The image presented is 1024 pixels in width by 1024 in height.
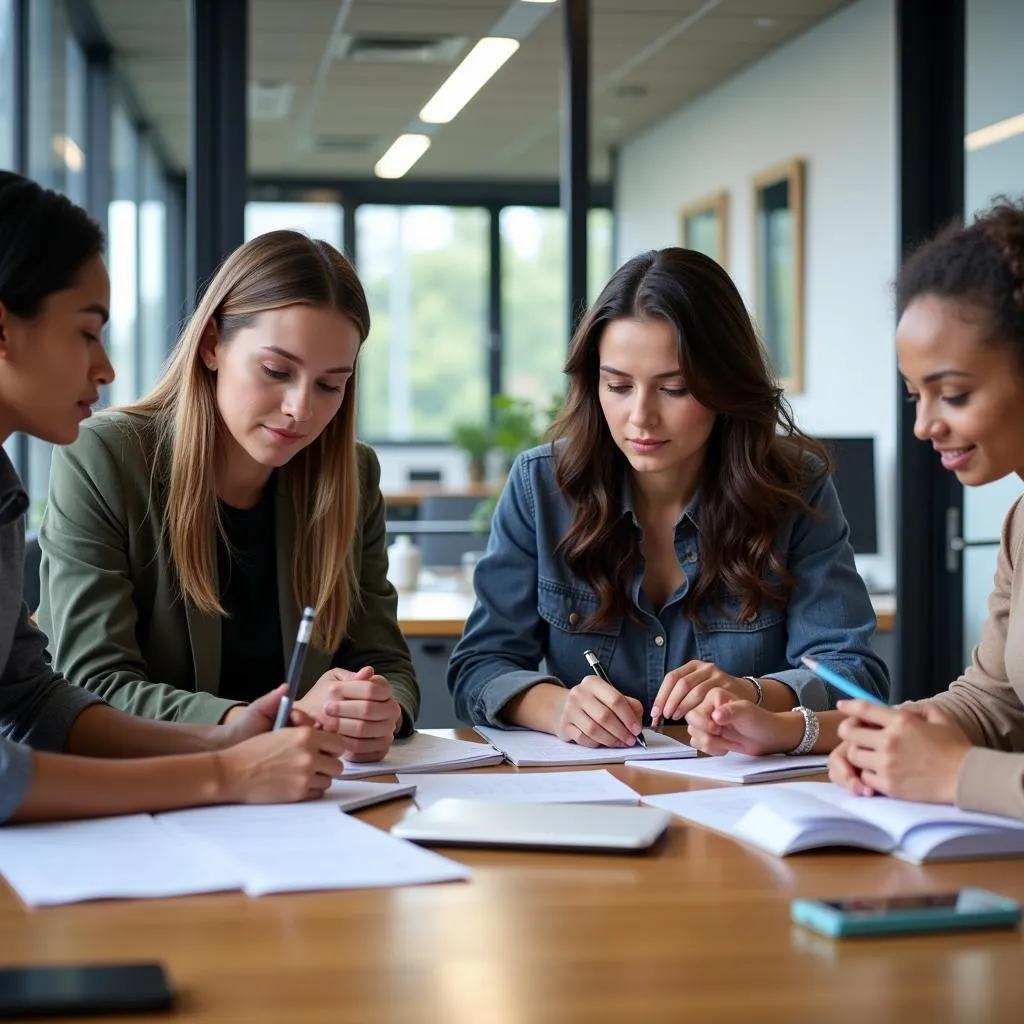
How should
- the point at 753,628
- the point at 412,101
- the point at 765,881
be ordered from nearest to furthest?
the point at 765,881 < the point at 753,628 < the point at 412,101

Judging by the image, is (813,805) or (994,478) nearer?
(813,805)

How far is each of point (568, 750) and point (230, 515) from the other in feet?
2.02

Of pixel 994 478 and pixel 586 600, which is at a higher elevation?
pixel 994 478

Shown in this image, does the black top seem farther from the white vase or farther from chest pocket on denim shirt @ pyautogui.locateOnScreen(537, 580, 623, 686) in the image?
the white vase

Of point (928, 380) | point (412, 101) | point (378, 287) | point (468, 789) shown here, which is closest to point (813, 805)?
point (468, 789)

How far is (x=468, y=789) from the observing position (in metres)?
1.58

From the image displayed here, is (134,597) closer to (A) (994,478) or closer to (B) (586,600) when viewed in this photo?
(B) (586,600)

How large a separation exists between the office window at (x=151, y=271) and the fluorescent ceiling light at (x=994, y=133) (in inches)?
172

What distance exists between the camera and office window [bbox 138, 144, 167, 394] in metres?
7.66

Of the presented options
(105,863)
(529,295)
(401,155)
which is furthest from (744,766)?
(529,295)

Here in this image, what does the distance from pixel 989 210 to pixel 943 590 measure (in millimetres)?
2839

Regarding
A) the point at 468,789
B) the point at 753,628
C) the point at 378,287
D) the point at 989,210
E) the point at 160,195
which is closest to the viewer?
the point at 468,789

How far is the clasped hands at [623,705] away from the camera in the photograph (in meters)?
1.78

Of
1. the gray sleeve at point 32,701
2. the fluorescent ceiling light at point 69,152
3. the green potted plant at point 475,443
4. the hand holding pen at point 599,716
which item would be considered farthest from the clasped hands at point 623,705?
the green potted plant at point 475,443
